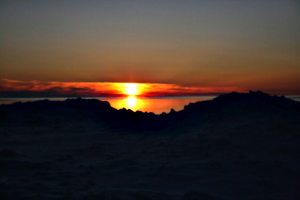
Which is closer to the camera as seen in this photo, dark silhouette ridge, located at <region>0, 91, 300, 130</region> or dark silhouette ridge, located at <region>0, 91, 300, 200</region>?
dark silhouette ridge, located at <region>0, 91, 300, 200</region>

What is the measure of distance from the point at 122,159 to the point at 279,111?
724cm

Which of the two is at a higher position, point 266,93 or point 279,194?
point 266,93

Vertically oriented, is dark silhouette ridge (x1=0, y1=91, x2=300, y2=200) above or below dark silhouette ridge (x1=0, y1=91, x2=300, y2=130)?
below

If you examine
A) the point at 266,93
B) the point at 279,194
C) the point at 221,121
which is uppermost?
the point at 266,93

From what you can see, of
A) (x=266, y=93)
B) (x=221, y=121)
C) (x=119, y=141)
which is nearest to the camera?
(x=119, y=141)

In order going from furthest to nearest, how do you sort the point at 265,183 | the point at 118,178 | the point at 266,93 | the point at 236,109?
the point at 266,93 < the point at 236,109 < the point at 118,178 < the point at 265,183

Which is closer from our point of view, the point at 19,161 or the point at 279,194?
the point at 279,194

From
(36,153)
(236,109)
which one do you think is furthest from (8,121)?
(236,109)

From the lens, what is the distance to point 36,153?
8500 mm

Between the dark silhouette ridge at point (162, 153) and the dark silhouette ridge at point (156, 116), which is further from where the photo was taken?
the dark silhouette ridge at point (156, 116)

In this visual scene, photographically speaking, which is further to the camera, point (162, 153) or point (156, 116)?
point (156, 116)

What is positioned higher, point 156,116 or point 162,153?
point 156,116

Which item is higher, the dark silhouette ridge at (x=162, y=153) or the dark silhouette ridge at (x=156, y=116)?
the dark silhouette ridge at (x=156, y=116)

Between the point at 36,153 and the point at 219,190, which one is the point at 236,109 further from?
the point at 36,153
